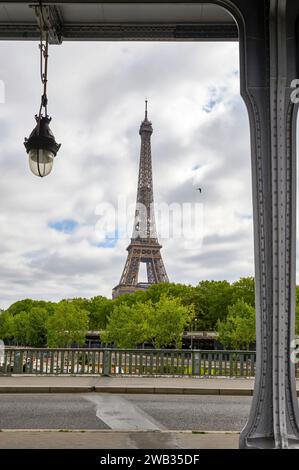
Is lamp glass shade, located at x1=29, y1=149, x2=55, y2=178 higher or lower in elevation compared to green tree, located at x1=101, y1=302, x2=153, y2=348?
higher

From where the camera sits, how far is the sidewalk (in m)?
11.0

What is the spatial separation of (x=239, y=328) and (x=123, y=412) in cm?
3768

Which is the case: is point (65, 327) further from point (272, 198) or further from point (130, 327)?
point (272, 198)

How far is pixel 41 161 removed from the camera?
5566 millimetres

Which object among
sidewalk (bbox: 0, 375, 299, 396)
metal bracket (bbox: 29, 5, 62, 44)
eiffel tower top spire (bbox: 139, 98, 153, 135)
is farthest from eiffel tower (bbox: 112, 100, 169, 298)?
metal bracket (bbox: 29, 5, 62, 44)

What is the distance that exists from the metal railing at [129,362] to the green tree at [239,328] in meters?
30.9

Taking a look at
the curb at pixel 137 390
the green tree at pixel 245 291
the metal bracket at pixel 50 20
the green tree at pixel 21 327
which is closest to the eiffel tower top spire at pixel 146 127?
the green tree at pixel 245 291

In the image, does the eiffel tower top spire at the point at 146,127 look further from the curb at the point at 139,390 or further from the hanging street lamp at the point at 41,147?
the hanging street lamp at the point at 41,147

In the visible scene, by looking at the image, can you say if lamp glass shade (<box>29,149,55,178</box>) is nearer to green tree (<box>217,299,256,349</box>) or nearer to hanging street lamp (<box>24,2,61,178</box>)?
hanging street lamp (<box>24,2,61,178</box>)

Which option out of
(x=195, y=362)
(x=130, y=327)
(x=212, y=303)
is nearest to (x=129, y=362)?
(x=195, y=362)

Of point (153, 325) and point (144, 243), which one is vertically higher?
point (144, 243)

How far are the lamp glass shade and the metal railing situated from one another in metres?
8.32

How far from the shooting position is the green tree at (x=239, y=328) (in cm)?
4469
